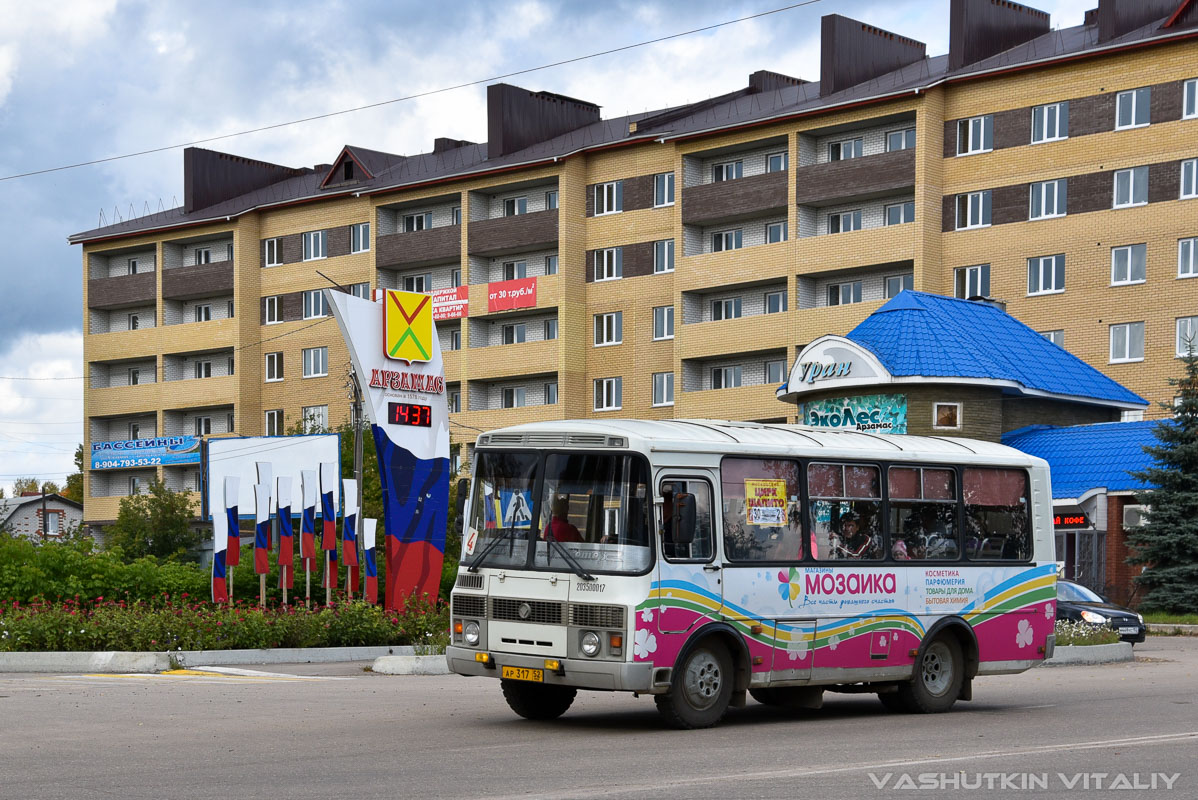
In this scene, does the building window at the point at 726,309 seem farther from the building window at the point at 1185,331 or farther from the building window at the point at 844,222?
the building window at the point at 1185,331

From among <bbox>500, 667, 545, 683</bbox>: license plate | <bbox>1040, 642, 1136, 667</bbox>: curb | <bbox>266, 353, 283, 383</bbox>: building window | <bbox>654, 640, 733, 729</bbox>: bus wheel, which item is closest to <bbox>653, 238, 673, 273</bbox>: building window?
<bbox>266, 353, 283, 383</bbox>: building window

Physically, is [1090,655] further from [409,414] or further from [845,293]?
[845,293]

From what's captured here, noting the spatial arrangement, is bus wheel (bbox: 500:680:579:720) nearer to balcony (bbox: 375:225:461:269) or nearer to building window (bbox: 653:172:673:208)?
building window (bbox: 653:172:673:208)

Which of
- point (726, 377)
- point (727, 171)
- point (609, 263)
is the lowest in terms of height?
point (726, 377)

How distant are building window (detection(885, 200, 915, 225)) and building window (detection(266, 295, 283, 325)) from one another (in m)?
31.0

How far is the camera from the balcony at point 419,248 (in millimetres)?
69875

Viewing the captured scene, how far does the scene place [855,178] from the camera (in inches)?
2280

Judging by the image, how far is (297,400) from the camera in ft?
249

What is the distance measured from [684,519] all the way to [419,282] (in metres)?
59.3

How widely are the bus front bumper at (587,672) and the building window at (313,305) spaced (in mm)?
61927

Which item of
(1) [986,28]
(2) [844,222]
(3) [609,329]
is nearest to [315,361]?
(3) [609,329]

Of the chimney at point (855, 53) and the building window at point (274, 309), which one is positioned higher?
the chimney at point (855, 53)

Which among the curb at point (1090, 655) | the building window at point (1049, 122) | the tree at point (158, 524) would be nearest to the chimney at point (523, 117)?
the tree at point (158, 524)

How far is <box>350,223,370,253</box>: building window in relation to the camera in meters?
73.4
